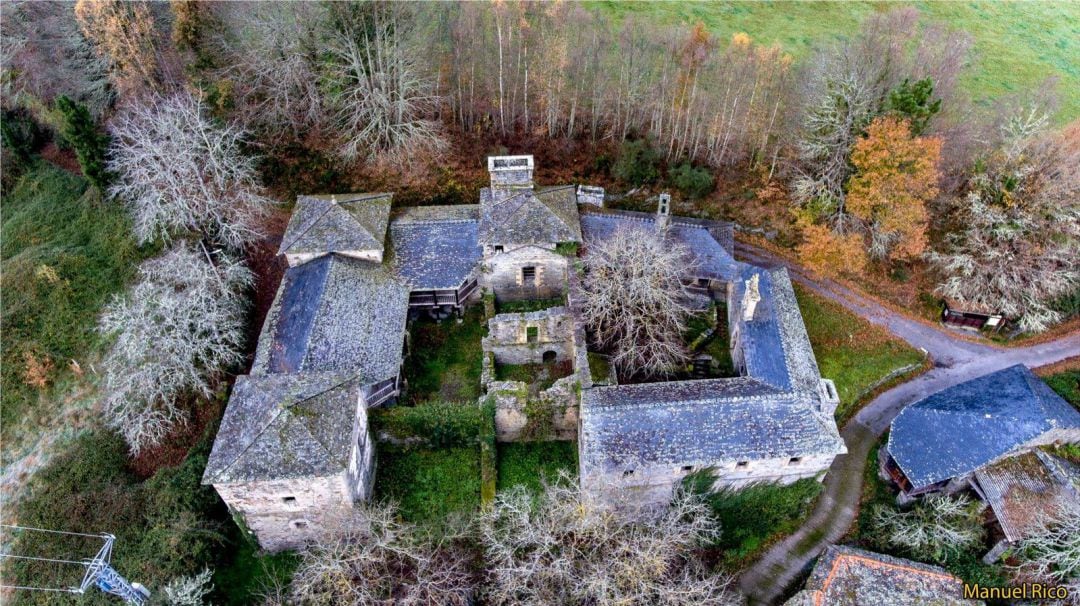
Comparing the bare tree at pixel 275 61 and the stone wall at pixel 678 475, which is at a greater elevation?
the bare tree at pixel 275 61

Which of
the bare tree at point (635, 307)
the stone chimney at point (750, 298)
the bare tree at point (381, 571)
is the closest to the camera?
the bare tree at point (381, 571)

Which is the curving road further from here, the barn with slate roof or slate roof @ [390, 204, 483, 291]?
slate roof @ [390, 204, 483, 291]

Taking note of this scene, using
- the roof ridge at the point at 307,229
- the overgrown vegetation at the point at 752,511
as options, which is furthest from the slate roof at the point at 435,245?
the overgrown vegetation at the point at 752,511

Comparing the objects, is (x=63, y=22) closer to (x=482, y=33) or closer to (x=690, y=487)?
(x=482, y=33)

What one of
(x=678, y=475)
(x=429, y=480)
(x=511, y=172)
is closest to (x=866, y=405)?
(x=678, y=475)

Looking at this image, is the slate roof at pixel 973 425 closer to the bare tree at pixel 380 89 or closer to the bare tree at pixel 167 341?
the bare tree at pixel 380 89

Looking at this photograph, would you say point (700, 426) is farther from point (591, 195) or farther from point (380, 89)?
point (380, 89)
